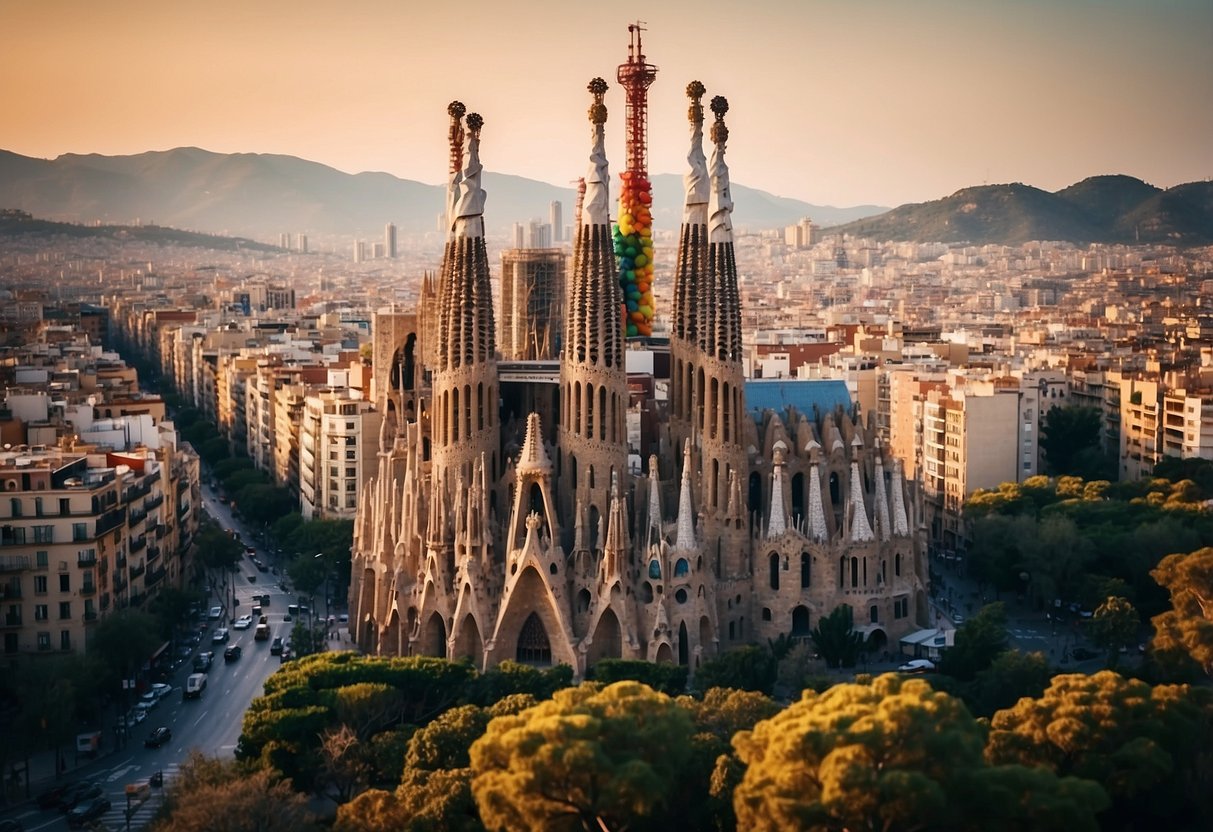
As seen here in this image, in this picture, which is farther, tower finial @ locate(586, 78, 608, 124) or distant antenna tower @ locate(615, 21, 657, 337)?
distant antenna tower @ locate(615, 21, 657, 337)

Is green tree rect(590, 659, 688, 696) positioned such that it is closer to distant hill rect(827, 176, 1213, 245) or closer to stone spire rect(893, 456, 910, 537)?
stone spire rect(893, 456, 910, 537)

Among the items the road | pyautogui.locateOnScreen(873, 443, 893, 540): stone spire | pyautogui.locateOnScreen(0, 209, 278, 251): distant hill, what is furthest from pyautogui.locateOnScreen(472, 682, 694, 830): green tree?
pyautogui.locateOnScreen(0, 209, 278, 251): distant hill

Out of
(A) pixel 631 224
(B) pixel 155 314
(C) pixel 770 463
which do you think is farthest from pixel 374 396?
(B) pixel 155 314

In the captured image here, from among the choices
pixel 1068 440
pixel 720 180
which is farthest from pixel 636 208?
pixel 1068 440

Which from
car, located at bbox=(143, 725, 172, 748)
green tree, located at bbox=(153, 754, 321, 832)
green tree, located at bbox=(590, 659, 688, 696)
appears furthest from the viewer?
car, located at bbox=(143, 725, 172, 748)

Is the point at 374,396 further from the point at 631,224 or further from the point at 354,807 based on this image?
the point at 354,807

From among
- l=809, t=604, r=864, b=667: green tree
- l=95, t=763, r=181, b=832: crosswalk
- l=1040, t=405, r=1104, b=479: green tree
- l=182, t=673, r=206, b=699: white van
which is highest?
l=1040, t=405, r=1104, b=479: green tree

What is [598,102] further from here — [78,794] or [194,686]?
[78,794]
